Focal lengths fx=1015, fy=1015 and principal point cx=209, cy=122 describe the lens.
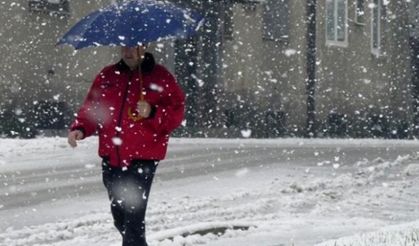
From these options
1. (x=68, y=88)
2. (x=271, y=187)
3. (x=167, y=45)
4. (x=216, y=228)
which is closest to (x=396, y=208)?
(x=271, y=187)

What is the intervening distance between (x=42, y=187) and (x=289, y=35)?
16.8m

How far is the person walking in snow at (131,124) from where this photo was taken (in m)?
6.31

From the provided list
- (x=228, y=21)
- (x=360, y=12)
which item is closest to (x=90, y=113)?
(x=228, y=21)

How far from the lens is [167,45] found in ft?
80.8

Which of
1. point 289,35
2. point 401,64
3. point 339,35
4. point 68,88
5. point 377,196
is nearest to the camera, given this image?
point 377,196

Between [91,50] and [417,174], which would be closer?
[417,174]

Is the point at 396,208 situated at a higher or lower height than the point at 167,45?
lower

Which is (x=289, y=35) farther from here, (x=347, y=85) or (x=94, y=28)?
(x=94, y=28)

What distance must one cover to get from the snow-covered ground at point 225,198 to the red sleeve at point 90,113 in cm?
171

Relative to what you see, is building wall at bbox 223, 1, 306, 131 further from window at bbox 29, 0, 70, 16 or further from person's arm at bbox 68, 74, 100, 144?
person's arm at bbox 68, 74, 100, 144

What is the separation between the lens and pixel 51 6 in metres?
21.2

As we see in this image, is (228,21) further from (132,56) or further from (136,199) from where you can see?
(136,199)

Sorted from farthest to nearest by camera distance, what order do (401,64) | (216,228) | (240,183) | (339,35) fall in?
(401,64), (339,35), (240,183), (216,228)

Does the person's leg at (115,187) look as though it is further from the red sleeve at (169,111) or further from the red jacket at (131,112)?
the red sleeve at (169,111)
